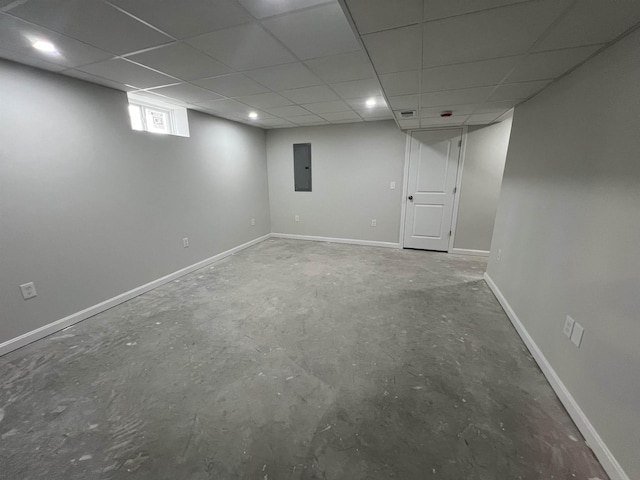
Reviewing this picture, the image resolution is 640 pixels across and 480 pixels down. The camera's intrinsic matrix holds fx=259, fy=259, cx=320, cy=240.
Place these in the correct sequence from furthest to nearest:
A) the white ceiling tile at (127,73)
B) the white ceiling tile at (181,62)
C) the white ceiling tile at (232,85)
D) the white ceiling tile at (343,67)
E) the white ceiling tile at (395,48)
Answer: the white ceiling tile at (232,85) < the white ceiling tile at (127,73) < the white ceiling tile at (343,67) < the white ceiling tile at (181,62) < the white ceiling tile at (395,48)

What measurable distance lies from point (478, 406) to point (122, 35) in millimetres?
3133

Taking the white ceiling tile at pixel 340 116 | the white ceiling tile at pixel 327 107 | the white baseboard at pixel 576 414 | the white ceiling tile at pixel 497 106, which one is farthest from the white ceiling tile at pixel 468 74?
the white baseboard at pixel 576 414

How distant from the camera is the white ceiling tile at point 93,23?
4.33 feet

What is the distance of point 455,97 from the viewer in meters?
2.56

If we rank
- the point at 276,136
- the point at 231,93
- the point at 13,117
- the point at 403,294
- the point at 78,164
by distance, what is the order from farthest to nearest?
the point at 276,136 < the point at 403,294 < the point at 231,93 < the point at 78,164 < the point at 13,117

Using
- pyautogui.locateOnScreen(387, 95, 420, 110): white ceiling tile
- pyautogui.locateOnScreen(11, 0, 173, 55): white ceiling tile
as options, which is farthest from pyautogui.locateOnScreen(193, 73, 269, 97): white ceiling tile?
pyautogui.locateOnScreen(387, 95, 420, 110): white ceiling tile

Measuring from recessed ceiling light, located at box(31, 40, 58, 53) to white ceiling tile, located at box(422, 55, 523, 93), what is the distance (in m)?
2.54

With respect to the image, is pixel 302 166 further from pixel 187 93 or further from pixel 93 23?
pixel 93 23

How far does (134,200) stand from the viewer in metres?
2.90

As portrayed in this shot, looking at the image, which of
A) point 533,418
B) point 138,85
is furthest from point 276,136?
point 533,418

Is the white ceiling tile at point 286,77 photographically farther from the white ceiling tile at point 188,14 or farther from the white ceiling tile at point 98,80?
the white ceiling tile at point 98,80

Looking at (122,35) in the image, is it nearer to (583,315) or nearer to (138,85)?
(138,85)

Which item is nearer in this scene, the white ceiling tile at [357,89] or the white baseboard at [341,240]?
the white ceiling tile at [357,89]

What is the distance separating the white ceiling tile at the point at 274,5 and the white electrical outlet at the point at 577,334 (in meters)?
2.25
